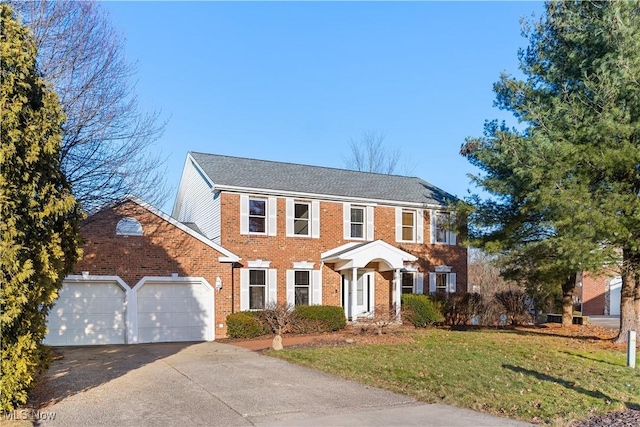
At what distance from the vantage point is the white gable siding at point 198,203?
19758 mm

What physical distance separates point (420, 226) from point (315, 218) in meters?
5.49

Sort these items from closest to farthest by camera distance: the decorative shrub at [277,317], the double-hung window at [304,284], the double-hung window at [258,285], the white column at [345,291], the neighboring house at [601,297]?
the decorative shrub at [277,317] < the double-hung window at [258,285] < the double-hung window at [304,284] < the white column at [345,291] < the neighboring house at [601,297]

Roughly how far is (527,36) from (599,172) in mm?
5350

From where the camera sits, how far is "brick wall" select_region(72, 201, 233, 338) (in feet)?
54.1

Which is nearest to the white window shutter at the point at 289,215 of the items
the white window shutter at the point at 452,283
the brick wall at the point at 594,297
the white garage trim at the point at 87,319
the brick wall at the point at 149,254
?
the brick wall at the point at 149,254

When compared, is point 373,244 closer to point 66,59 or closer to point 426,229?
point 426,229

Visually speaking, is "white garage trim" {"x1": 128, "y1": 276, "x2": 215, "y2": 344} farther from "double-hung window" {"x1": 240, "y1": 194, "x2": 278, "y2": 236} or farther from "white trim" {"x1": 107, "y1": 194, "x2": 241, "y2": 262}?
"double-hung window" {"x1": 240, "y1": 194, "x2": 278, "y2": 236}

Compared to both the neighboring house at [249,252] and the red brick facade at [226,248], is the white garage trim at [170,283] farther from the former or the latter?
the red brick facade at [226,248]

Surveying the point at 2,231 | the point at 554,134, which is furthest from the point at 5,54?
the point at 554,134

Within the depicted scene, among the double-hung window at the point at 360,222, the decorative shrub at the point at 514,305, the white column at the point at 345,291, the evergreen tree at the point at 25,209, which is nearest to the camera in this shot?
the evergreen tree at the point at 25,209

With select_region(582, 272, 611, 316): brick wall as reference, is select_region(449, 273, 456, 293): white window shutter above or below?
above

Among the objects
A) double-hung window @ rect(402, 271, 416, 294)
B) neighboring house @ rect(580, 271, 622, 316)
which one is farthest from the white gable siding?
neighboring house @ rect(580, 271, 622, 316)

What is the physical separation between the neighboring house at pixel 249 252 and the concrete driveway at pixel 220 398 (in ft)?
15.9

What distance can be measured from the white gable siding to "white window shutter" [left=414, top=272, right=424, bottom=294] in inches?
374
